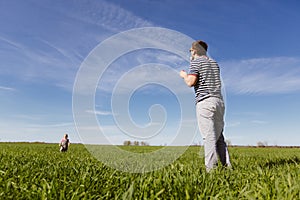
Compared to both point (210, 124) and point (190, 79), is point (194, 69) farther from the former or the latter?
point (210, 124)

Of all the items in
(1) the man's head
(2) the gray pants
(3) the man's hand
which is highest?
(1) the man's head

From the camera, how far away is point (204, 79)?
5.62 m

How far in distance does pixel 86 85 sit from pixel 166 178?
3014 millimetres

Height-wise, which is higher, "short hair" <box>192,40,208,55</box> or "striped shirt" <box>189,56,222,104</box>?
"short hair" <box>192,40,208,55</box>

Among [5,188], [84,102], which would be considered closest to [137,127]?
[84,102]

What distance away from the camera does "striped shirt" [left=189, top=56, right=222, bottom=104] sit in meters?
5.58

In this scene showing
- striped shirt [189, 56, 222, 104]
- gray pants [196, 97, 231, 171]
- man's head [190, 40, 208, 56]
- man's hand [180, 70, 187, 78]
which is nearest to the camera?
gray pants [196, 97, 231, 171]

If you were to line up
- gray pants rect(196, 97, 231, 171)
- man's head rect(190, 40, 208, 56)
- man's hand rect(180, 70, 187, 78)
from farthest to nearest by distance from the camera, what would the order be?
man's head rect(190, 40, 208, 56), man's hand rect(180, 70, 187, 78), gray pants rect(196, 97, 231, 171)

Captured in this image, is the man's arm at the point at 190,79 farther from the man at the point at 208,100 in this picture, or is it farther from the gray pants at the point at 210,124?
the gray pants at the point at 210,124

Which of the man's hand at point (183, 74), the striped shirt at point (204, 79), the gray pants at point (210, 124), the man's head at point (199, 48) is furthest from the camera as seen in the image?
the man's head at point (199, 48)

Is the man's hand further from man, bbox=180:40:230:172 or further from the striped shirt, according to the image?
the striped shirt

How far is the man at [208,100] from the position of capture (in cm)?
542

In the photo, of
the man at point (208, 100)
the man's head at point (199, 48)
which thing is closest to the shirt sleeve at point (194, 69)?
the man at point (208, 100)

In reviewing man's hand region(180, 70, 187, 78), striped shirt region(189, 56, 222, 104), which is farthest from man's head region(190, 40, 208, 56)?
man's hand region(180, 70, 187, 78)
